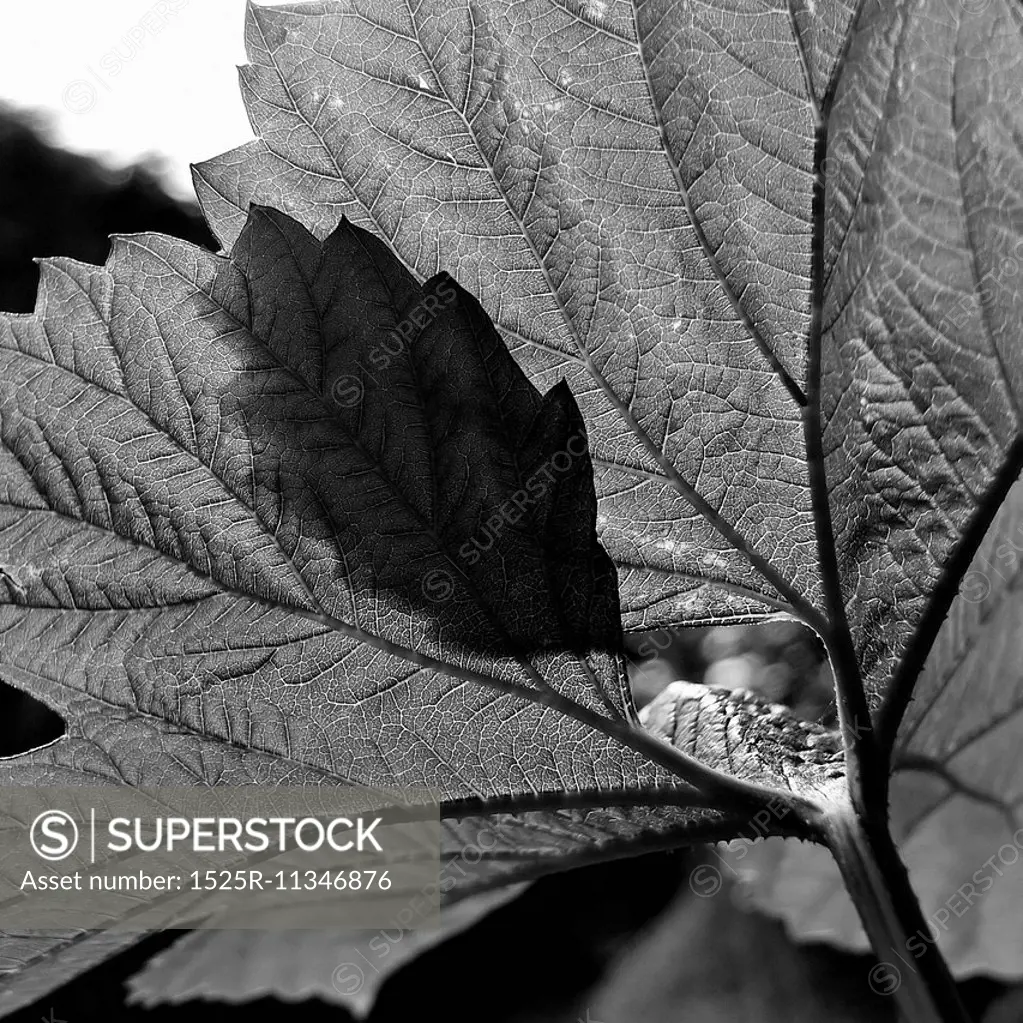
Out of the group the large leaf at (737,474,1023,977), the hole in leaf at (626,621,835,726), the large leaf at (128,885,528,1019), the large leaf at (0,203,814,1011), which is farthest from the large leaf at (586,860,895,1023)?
the large leaf at (0,203,814,1011)

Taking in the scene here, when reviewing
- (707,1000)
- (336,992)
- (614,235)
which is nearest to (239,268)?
(614,235)

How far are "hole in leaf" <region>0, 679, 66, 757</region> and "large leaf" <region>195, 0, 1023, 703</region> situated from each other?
1.94m

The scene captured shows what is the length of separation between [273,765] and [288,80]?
33cm

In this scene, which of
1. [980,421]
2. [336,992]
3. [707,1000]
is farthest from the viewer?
[707,1000]

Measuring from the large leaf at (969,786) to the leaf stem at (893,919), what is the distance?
16cm

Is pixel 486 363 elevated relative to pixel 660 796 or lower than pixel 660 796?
elevated

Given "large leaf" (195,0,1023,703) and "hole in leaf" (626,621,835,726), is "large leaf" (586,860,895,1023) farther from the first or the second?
"large leaf" (195,0,1023,703)

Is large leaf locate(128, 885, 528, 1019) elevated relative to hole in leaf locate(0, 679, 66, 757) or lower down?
lower down

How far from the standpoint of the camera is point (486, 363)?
0.47 m

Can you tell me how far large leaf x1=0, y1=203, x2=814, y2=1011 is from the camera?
1.53 ft

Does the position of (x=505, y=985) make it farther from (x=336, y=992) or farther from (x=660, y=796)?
(x=660, y=796)

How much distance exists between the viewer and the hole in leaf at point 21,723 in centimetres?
223

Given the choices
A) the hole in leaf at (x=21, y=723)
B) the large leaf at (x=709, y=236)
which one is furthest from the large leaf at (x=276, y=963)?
the hole in leaf at (x=21, y=723)

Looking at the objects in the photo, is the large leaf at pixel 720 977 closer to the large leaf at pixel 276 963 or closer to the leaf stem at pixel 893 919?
the large leaf at pixel 276 963
